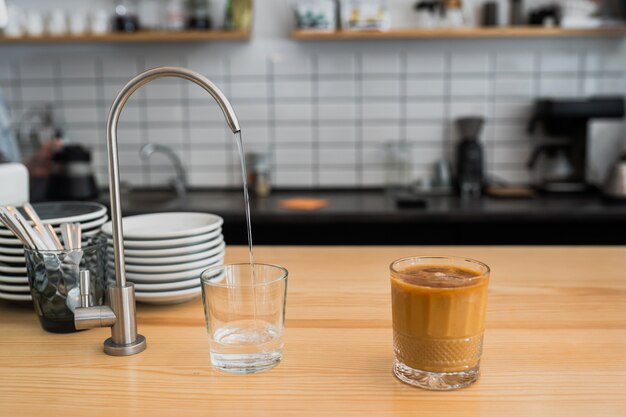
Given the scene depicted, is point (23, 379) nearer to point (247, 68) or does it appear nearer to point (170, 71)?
point (170, 71)

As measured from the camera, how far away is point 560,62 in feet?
10.3

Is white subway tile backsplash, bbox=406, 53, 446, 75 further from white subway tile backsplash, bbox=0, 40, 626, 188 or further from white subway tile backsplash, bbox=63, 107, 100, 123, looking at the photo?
white subway tile backsplash, bbox=63, 107, 100, 123

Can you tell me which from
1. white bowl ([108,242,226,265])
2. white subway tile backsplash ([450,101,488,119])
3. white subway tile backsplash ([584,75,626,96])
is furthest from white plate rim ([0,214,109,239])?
white subway tile backsplash ([584,75,626,96])

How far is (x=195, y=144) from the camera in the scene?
10.7 feet

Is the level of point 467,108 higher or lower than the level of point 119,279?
higher

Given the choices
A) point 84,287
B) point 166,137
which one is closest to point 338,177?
point 166,137

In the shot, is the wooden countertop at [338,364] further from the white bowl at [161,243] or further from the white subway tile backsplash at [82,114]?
the white subway tile backsplash at [82,114]

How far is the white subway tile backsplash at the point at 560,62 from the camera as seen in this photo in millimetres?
3141

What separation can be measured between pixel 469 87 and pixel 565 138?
48cm

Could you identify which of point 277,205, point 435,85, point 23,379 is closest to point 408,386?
point 23,379

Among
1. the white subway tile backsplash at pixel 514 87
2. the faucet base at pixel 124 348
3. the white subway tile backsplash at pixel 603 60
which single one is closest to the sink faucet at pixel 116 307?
the faucet base at pixel 124 348

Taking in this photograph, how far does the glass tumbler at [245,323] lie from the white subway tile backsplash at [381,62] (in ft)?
7.72

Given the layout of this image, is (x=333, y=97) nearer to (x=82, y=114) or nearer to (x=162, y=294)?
(x=82, y=114)

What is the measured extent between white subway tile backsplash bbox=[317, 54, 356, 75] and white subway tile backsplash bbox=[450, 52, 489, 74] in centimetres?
45
